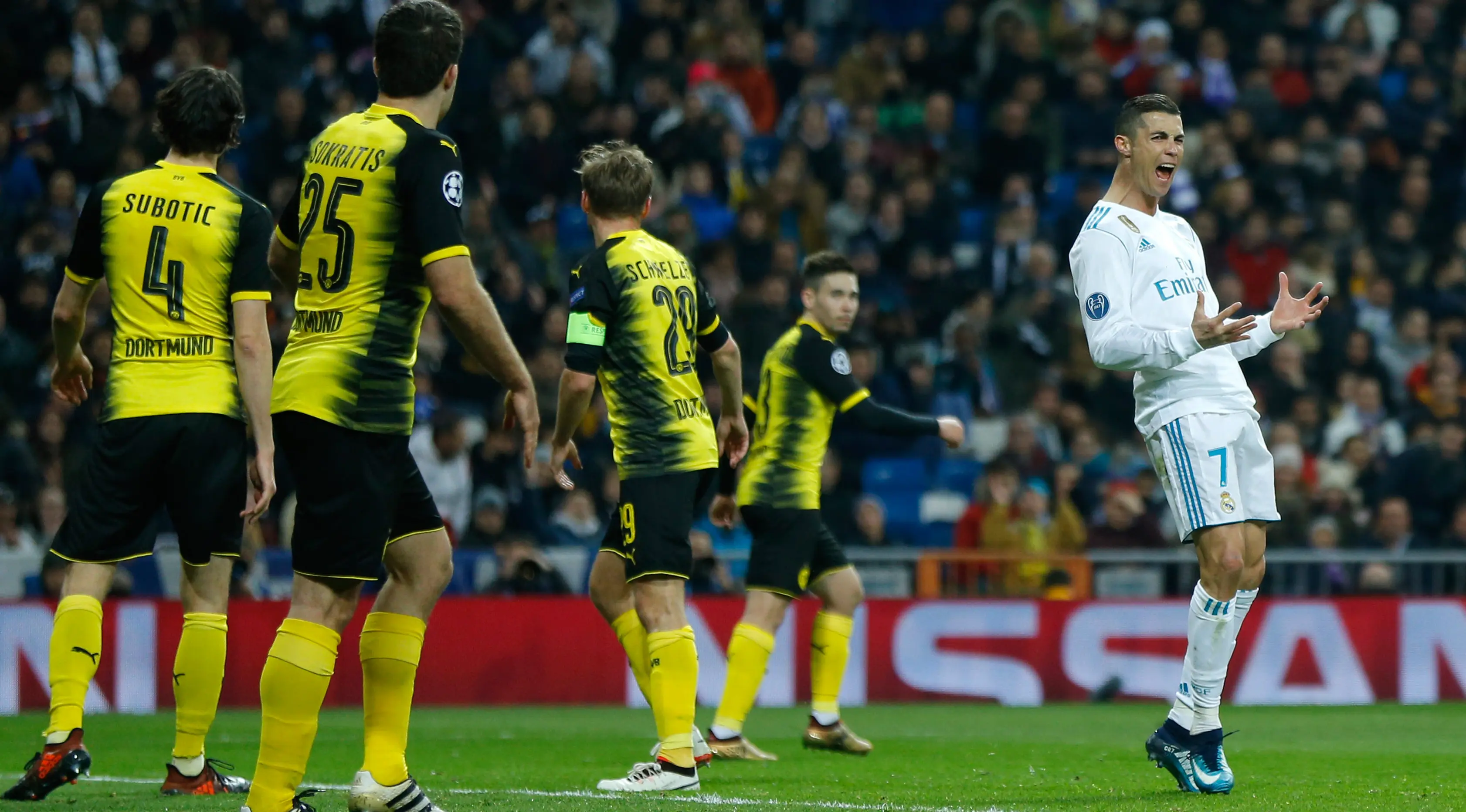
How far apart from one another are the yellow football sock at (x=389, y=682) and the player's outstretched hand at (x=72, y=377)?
81.3 inches

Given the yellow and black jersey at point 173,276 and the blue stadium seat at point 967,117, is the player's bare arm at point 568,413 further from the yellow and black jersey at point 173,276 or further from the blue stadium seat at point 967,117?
the blue stadium seat at point 967,117

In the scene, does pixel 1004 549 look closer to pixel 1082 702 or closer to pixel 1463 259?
pixel 1082 702

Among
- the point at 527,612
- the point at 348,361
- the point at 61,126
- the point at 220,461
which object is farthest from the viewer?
the point at 61,126

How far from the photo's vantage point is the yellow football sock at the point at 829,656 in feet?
29.1

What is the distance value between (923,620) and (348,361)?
8.71m

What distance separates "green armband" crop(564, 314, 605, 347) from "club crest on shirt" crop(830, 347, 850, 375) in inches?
71.0

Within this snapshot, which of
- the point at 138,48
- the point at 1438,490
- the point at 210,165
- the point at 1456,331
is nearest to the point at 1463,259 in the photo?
the point at 1456,331

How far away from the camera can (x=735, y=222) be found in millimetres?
16922

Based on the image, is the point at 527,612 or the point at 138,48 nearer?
the point at 527,612

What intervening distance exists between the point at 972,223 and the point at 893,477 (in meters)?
3.63

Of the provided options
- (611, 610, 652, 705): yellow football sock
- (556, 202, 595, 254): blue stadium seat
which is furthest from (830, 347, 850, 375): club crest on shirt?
(556, 202, 595, 254): blue stadium seat

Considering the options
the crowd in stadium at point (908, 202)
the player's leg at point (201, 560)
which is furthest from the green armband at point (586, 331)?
the crowd in stadium at point (908, 202)

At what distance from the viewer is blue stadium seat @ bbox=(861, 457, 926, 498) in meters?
15.3

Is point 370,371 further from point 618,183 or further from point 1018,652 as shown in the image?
point 1018,652
